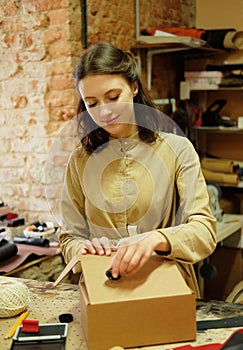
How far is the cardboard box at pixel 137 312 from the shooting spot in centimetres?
106

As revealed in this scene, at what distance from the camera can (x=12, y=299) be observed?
4.24 feet

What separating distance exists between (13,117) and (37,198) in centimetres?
46

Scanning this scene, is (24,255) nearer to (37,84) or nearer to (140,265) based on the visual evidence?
(37,84)

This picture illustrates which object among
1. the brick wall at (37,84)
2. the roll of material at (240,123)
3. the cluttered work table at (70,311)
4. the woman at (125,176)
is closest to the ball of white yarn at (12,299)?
the cluttered work table at (70,311)

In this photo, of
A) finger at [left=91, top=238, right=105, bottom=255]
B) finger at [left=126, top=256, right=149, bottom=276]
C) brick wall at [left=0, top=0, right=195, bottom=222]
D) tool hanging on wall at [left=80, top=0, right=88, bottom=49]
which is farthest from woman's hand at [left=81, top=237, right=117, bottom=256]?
tool hanging on wall at [left=80, top=0, right=88, bottom=49]

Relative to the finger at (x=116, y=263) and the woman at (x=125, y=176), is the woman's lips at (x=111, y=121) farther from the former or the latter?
the finger at (x=116, y=263)

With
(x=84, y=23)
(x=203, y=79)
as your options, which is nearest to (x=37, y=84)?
(x=84, y=23)

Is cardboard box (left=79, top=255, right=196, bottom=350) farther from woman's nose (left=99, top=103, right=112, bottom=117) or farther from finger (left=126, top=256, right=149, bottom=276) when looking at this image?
woman's nose (left=99, top=103, right=112, bottom=117)

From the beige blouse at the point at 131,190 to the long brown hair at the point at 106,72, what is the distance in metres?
0.03

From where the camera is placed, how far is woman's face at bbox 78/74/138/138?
1349 millimetres

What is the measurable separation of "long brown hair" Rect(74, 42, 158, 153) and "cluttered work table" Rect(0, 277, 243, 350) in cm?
44

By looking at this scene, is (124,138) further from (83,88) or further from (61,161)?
(61,161)

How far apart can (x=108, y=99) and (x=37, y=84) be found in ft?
4.30

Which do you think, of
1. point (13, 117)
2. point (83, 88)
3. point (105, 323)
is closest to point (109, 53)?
point (83, 88)
